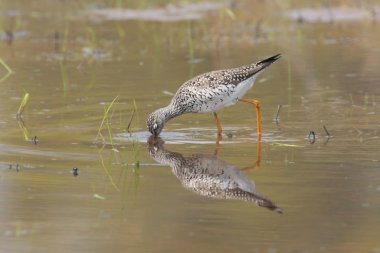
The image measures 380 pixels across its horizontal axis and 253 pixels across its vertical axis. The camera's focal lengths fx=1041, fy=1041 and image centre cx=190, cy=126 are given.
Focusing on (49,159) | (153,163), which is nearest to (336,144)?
(153,163)

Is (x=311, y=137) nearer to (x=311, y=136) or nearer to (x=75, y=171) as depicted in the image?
(x=311, y=136)

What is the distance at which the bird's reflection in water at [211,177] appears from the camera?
7081 millimetres

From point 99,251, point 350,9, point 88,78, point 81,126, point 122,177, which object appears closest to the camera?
point 99,251

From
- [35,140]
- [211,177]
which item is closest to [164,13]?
[35,140]

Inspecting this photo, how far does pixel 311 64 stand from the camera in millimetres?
13547

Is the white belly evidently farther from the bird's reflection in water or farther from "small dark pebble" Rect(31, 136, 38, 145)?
"small dark pebble" Rect(31, 136, 38, 145)

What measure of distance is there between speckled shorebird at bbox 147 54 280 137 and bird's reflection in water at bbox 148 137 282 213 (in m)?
0.77

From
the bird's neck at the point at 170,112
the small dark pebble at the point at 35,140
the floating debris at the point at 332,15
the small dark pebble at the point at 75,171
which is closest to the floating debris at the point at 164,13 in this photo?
the floating debris at the point at 332,15

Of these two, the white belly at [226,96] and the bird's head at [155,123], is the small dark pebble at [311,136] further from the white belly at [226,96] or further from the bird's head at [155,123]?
the bird's head at [155,123]

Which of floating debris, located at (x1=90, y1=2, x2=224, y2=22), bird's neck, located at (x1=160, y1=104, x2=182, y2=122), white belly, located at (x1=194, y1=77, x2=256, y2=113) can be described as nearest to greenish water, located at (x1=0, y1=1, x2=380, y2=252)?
bird's neck, located at (x1=160, y1=104, x2=182, y2=122)

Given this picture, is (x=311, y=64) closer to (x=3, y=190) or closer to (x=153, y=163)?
(x=153, y=163)

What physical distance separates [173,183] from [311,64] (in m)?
6.34

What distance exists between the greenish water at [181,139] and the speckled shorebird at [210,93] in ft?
0.62

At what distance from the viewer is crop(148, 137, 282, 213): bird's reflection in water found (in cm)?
708
